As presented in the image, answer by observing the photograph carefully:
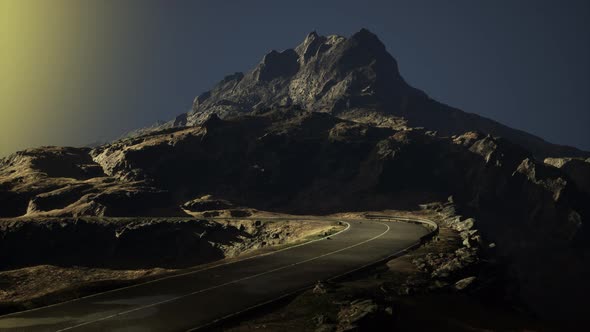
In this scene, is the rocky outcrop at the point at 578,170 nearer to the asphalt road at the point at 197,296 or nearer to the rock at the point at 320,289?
the asphalt road at the point at 197,296

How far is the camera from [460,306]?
20406 millimetres

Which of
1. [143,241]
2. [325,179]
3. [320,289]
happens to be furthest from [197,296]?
[325,179]

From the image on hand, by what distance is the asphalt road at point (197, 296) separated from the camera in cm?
1571

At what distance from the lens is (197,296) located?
64.0 feet

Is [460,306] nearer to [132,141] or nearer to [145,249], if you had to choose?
[145,249]

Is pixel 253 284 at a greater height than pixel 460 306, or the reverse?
pixel 253 284

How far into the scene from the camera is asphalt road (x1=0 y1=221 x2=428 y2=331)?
15.7m

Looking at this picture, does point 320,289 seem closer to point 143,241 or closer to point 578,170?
point 143,241

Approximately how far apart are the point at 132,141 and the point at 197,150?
23.4 m

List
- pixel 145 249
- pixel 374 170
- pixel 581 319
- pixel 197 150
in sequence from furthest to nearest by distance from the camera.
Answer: pixel 197 150 → pixel 374 170 → pixel 145 249 → pixel 581 319

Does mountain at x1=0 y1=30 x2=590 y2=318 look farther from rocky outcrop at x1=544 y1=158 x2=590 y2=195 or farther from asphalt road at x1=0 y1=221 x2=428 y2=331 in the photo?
asphalt road at x1=0 y1=221 x2=428 y2=331

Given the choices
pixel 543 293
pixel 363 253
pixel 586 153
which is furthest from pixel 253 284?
pixel 586 153

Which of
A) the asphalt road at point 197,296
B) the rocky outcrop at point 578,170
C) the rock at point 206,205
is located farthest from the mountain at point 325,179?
the asphalt road at point 197,296

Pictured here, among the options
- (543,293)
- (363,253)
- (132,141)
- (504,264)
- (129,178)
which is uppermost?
(132,141)
